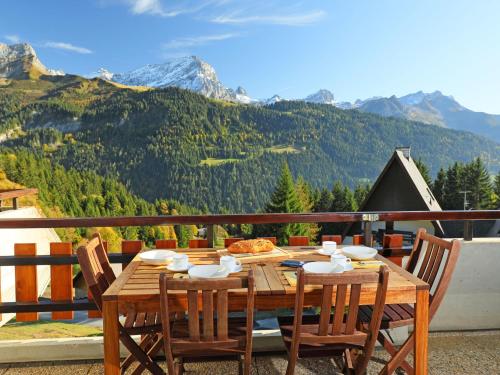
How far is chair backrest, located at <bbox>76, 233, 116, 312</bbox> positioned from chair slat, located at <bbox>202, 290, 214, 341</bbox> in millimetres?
631

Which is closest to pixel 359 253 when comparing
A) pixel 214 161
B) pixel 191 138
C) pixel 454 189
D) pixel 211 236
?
pixel 211 236

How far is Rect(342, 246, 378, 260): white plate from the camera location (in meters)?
2.37

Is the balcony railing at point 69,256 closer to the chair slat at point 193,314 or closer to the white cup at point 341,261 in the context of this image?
the white cup at point 341,261

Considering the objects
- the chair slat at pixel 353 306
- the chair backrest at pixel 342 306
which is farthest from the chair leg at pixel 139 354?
the chair slat at pixel 353 306

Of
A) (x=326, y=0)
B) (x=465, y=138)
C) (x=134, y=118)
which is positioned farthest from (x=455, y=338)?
(x=465, y=138)

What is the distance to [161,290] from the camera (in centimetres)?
164

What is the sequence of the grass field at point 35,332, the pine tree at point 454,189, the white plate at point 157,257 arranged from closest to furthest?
the white plate at point 157,257
the grass field at point 35,332
the pine tree at point 454,189

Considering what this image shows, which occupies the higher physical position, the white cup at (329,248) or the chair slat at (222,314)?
the white cup at (329,248)

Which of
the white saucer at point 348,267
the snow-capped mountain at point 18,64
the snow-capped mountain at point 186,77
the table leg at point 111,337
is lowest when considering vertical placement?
the table leg at point 111,337

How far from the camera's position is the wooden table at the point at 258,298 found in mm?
1801

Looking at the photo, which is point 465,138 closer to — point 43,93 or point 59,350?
point 43,93

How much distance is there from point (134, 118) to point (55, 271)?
81.7m

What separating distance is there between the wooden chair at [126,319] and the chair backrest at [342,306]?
787mm

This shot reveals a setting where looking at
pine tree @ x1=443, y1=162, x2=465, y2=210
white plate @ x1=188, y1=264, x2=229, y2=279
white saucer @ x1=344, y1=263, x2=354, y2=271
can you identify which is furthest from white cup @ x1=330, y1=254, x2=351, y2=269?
pine tree @ x1=443, y1=162, x2=465, y2=210
